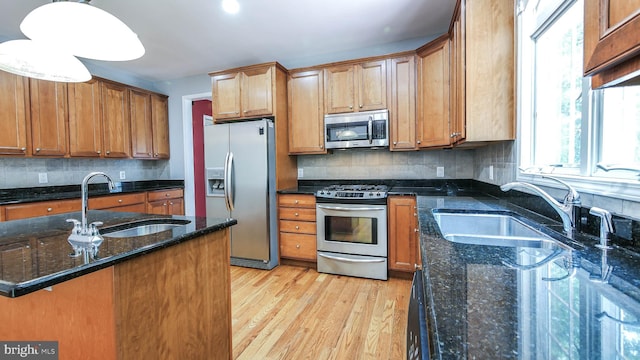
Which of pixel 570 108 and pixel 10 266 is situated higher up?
pixel 570 108

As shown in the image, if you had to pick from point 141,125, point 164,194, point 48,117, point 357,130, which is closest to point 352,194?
point 357,130

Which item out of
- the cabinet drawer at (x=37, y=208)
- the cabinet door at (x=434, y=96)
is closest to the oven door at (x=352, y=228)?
the cabinet door at (x=434, y=96)

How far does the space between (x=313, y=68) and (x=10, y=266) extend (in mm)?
2984

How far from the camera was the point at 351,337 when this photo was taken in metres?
1.88

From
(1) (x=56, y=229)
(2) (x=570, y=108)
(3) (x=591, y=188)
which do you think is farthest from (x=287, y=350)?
(2) (x=570, y=108)

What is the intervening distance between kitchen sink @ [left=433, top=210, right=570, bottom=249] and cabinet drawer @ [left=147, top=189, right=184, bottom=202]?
11.7 ft

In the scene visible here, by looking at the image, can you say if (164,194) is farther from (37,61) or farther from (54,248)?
(54,248)

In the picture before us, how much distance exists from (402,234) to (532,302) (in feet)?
7.29

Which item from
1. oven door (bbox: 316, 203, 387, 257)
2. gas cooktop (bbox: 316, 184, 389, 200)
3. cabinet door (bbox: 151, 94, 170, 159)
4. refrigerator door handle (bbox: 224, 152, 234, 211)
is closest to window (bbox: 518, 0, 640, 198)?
gas cooktop (bbox: 316, 184, 389, 200)

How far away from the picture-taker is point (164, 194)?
3.90 meters

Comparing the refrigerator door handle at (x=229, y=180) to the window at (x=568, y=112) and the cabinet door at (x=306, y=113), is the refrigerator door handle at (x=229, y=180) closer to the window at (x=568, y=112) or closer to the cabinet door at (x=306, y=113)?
the cabinet door at (x=306, y=113)

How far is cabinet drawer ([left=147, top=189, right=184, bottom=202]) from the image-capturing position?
3.69 meters

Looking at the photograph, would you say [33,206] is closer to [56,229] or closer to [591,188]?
[56,229]

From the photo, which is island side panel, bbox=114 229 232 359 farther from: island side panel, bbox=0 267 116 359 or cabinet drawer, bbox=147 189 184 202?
cabinet drawer, bbox=147 189 184 202
